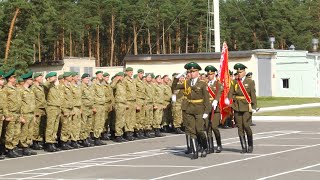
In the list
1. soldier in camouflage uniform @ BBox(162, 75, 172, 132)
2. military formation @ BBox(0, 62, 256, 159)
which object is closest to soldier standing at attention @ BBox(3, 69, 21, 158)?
military formation @ BBox(0, 62, 256, 159)

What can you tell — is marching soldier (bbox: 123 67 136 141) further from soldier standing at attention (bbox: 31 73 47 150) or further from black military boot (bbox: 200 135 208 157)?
black military boot (bbox: 200 135 208 157)

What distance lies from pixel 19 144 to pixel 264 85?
93.6 ft

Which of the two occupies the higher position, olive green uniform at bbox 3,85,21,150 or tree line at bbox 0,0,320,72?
tree line at bbox 0,0,320,72

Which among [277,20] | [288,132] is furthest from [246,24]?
[288,132]

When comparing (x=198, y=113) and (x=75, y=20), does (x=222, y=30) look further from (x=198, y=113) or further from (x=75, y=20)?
(x=198, y=113)

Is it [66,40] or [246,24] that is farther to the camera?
[246,24]

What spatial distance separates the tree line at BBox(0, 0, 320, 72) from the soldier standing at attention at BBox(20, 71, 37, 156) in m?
60.0

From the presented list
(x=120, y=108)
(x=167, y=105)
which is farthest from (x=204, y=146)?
(x=167, y=105)

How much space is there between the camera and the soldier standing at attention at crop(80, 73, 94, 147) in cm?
1814

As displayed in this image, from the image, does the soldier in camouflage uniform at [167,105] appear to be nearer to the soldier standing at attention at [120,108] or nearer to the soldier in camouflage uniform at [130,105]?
the soldier in camouflage uniform at [130,105]

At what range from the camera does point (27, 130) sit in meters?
16.3

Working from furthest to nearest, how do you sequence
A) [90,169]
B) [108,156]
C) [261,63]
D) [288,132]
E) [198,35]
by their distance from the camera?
1. [198,35]
2. [261,63]
3. [288,132]
4. [108,156]
5. [90,169]

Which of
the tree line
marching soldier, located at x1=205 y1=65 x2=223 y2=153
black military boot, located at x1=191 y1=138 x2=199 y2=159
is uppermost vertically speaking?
the tree line

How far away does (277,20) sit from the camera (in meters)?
98.3
